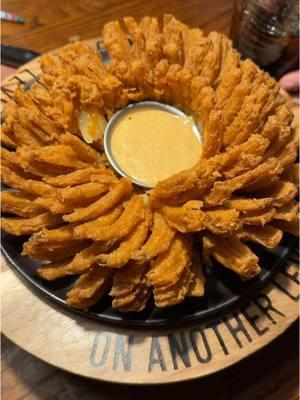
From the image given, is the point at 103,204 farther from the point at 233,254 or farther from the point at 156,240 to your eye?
the point at 233,254

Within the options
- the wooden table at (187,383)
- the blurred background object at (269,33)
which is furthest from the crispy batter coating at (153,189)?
the blurred background object at (269,33)

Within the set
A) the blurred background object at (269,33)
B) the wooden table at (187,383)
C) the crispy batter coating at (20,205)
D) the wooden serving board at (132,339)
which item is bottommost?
the wooden table at (187,383)

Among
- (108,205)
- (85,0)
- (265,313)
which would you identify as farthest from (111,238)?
(85,0)

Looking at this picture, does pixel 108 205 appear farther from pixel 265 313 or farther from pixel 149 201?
pixel 265 313

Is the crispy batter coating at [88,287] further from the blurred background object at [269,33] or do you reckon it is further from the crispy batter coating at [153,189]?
the blurred background object at [269,33]

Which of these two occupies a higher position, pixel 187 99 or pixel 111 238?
pixel 187 99

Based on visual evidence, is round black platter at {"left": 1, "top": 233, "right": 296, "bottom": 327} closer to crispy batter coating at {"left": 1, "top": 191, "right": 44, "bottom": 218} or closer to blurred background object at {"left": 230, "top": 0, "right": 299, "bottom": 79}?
crispy batter coating at {"left": 1, "top": 191, "right": 44, "bottom": 218}

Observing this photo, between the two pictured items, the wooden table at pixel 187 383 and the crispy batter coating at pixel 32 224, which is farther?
the wooden table at pixel 187 383
